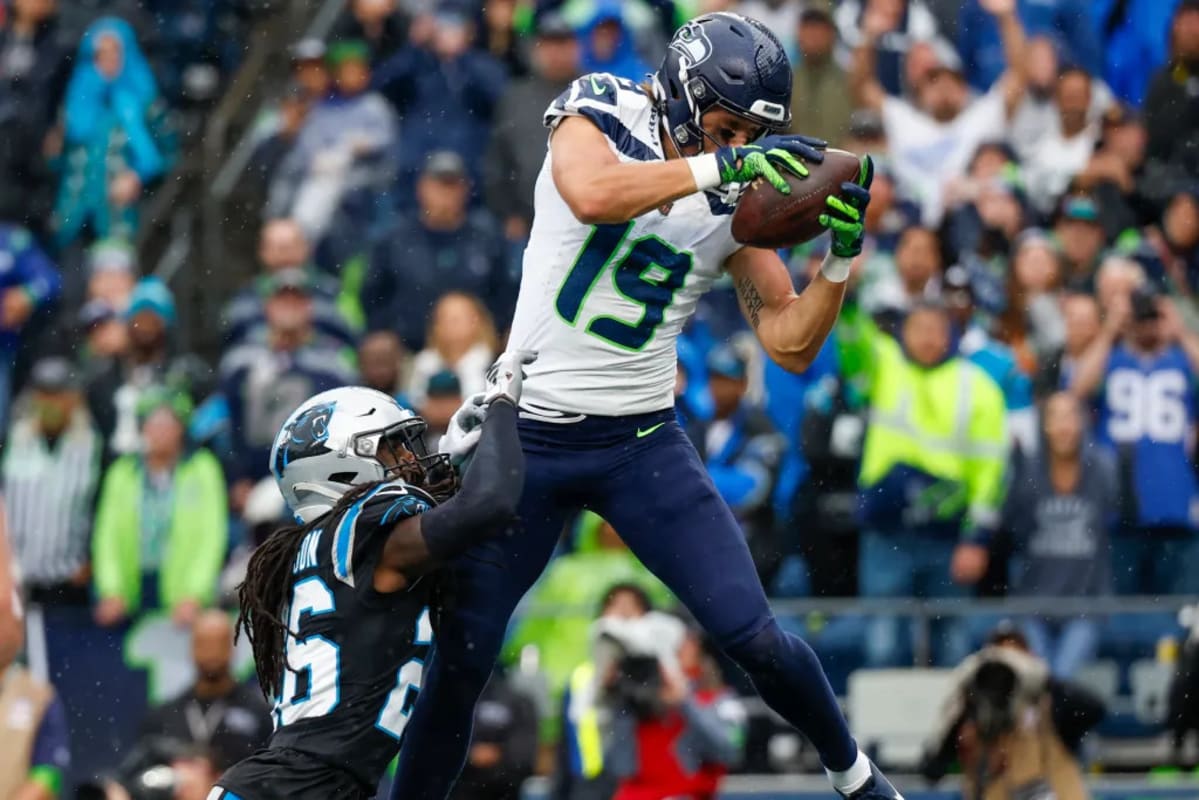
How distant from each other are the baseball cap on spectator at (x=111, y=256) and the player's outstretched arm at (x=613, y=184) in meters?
6.70

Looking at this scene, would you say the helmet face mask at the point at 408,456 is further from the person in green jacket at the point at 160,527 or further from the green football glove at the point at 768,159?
the person in green jacket at the point at 160,527

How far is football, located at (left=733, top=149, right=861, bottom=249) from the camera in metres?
5.61

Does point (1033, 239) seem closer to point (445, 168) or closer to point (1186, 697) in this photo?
point (1186, 697)

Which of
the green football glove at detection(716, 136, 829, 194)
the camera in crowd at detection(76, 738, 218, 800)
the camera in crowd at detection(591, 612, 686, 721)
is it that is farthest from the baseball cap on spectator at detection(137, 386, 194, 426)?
the green football glove at detection(716, 136, 829, 194)

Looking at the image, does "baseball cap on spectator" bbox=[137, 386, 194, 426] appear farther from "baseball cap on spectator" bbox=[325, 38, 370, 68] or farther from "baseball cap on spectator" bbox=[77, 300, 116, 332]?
"baseball cap on spectator" bbox=[325, 38, 370, 68]

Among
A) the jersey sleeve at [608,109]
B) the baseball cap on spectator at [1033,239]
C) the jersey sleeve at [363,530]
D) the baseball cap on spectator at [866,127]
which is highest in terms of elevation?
the jersey sleeve at [608,109]

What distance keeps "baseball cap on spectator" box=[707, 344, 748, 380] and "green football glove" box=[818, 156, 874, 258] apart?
4.05 metres

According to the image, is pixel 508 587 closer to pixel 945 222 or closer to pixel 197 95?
pixel 945 222

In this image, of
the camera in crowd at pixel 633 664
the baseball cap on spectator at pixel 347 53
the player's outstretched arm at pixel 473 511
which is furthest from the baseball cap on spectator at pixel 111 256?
the player's outstretched arm at pixel 473 511

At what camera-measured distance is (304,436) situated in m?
5.60

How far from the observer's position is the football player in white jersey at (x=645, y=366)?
18.8 ft

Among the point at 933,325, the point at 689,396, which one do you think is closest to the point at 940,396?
the point at 933,325

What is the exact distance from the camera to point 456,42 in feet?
38.2

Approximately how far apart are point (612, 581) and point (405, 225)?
2.46 metres
